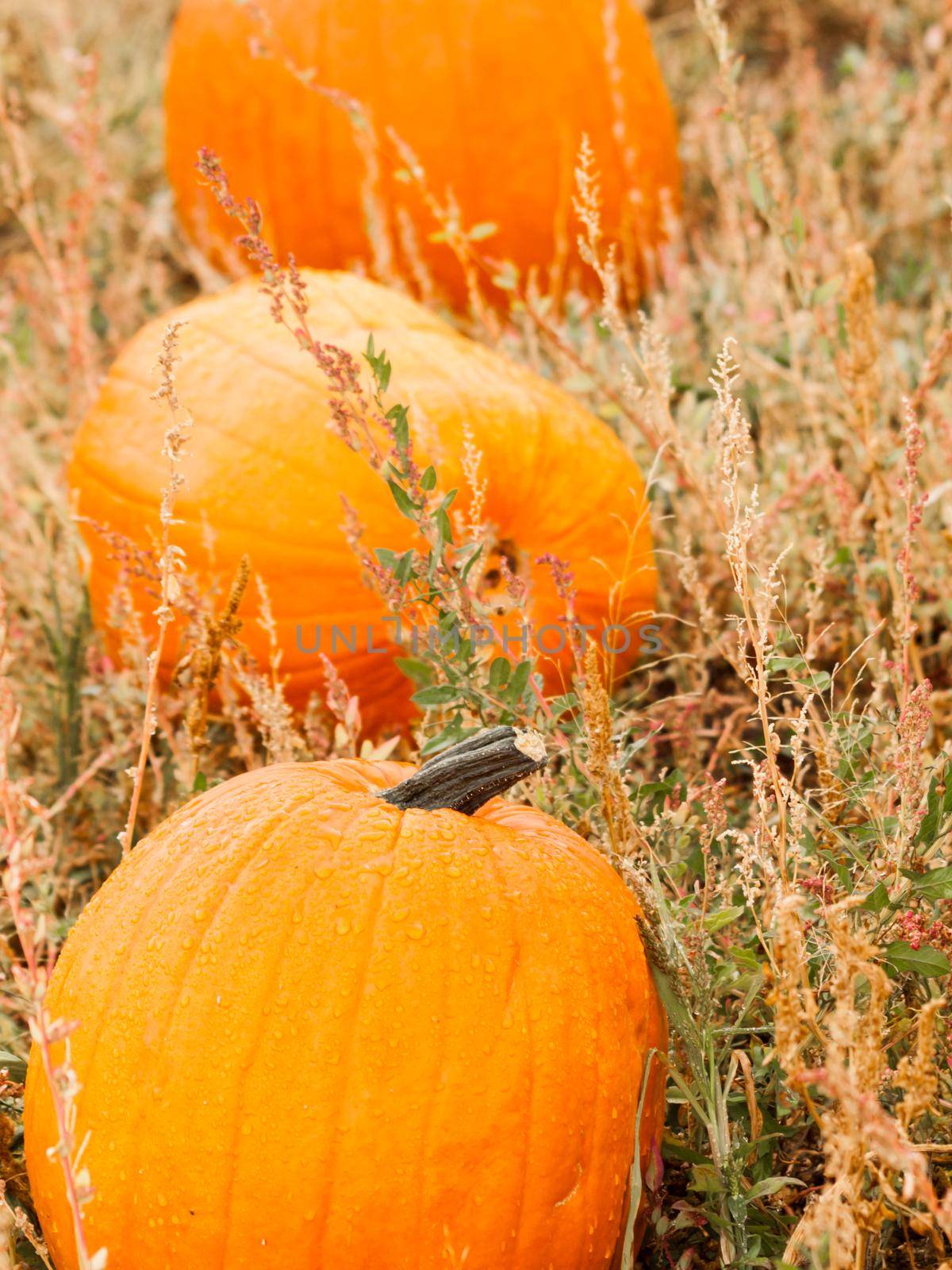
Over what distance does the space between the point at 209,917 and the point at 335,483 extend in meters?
1.07

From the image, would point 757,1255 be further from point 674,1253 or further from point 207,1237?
point 207,1237

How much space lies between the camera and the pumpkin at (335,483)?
248 centimetres

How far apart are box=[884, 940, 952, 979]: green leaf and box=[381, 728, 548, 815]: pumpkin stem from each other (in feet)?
1.49

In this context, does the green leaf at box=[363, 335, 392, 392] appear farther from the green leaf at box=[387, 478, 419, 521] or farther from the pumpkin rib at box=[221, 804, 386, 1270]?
→ the pumpkin rib at box=[221, 804, 386, 1270]

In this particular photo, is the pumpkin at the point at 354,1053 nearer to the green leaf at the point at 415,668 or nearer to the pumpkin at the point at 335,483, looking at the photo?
the green leaf at the point at 415,668

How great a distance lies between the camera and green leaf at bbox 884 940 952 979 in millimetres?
1582

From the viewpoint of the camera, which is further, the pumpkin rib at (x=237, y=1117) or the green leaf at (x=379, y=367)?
the green leaf at (x=379, y=367)

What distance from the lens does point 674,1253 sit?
1727 mm

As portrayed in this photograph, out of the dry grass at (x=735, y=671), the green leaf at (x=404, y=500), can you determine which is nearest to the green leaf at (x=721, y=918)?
the dry grass at (x=735, y=671)

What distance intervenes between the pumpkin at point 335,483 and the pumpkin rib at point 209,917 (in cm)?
86

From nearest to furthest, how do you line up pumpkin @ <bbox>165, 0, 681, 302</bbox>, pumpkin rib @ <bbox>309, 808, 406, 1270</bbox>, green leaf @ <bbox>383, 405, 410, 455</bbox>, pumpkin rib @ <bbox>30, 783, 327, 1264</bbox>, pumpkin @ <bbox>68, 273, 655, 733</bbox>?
pumpkin rib @ <bbox>309, 808, 406, 1270</bbox> → pumpkin rib @ <bbox>30, 783, 327, 1264</bbox> → green leaf @ <bbox>383, 405, 410, 455</bbox> → pumpkin @ <bbox>68, 273, 655, 733</bbox> → pumpkin @ <bbox>165, 0, 681, 302</bbox>

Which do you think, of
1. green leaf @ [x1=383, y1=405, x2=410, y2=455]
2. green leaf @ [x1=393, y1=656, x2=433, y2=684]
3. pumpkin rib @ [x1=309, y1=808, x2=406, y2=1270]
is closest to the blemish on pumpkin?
pumpkin rib @ [x1=309, y1=808, x2=406, y2=1270]

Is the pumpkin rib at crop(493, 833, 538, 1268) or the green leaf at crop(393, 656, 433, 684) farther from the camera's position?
the green leaf at crop(393, 656, 433, 684)

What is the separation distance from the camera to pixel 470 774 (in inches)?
66.7
